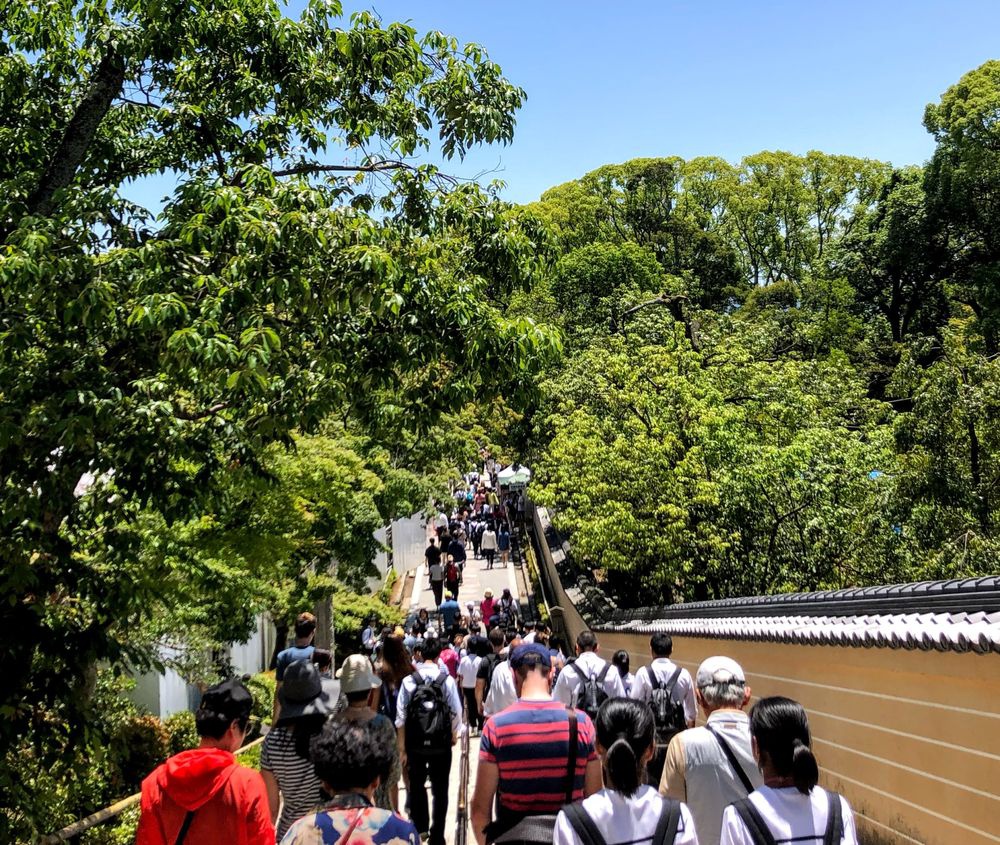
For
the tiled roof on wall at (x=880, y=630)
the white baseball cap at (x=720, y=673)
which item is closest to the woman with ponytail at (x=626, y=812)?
the white baseball cap at (x=720, y=673)

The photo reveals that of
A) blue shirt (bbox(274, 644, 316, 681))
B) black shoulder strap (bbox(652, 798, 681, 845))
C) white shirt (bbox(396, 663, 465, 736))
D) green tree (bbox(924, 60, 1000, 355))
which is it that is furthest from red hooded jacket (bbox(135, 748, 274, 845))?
green tree (bbox(924, 60, 1000, 355))

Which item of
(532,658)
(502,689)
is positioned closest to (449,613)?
(502,689)

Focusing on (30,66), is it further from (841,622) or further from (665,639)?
(841,622)

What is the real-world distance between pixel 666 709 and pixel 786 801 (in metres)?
3.36

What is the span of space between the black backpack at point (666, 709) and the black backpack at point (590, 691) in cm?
44

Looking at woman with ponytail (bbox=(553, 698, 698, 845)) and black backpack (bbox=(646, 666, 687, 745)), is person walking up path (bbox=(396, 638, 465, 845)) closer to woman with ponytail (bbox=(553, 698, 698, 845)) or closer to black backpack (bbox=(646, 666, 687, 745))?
black backpack (bbox=(646, 666, 687, 745))

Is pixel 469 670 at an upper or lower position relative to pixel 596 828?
lower

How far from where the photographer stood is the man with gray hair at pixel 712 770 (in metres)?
4.03

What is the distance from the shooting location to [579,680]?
6.97m

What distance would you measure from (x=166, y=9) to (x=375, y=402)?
335 cm

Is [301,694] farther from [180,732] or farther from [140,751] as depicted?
[180,732]

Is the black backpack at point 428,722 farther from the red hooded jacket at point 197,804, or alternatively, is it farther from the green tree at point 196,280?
the red hooded jacket at point 197,804

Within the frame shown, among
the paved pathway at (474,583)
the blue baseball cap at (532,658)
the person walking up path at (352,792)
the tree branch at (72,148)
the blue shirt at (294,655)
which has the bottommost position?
the paved pathway at (474,583)

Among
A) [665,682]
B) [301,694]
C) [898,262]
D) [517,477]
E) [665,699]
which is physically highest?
[898,262]
